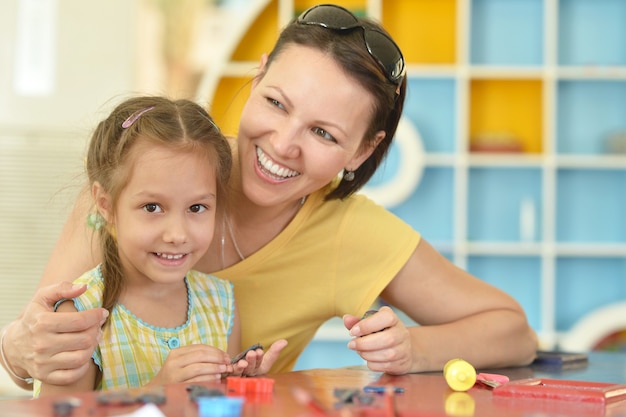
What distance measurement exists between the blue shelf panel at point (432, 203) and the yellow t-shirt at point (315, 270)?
3126 mm

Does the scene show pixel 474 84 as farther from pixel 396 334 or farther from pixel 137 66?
pixel 396 334

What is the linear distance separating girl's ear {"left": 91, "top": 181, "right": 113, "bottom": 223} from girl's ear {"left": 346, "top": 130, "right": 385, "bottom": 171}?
1.73 feet

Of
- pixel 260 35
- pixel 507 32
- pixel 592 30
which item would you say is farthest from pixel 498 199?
pixel 260 35

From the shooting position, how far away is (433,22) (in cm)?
528

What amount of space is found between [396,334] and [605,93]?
390cm

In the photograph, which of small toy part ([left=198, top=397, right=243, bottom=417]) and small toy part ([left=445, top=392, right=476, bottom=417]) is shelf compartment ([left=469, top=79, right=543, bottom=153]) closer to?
small toy part ([left=445, top=392, right=476, bottom=417])

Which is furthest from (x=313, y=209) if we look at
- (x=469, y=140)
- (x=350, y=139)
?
(x=469, y=140)

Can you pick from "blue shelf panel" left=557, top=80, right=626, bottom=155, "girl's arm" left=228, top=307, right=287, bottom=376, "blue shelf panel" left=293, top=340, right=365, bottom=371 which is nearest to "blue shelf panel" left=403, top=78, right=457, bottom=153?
"blue shelf panel" left=557, top=80, right=626, bottom=155

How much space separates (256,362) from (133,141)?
45cm

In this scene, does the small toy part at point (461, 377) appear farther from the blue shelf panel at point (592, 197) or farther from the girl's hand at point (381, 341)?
the blue shelf panel at point (592, 197)

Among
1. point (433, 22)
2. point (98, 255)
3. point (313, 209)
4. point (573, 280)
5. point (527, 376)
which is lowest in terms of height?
point (527, 376)

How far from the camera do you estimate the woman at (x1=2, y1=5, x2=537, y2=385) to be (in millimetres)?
1875

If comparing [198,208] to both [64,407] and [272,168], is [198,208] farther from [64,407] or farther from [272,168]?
[64,407]

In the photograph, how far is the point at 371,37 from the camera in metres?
1.94
